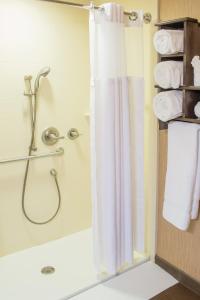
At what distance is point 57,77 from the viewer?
2.62 meters

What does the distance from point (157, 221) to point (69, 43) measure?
63.3 inches

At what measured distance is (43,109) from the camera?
260 centimetres

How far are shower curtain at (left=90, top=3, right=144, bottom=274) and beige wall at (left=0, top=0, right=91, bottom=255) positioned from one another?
701mm

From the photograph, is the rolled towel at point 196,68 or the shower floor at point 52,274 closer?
the rolled towel at point 196,68

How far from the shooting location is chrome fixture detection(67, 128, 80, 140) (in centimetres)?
278

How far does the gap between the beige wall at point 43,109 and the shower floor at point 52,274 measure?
0.40 ft

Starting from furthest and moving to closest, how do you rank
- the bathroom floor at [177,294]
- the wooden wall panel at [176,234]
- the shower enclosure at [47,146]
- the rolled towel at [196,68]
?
the shower enclosure at [47,146] < the bathroom floor at [177,294] < the wooden wall panel at [176,234] < the rolled towel at [196,68]

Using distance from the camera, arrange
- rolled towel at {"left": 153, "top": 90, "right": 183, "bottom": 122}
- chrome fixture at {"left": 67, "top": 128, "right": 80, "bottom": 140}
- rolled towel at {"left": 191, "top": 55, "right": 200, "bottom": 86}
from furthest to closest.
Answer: chrome fixture at {"left": 67, "top": 128, "right": 80, "bottom": 140} → rolled towel at {"left": 153, "top": 90, "right": 183, "bottom": 122} → rolled towel at {"left": 191, "top": 55, "right": 200, "bottom": 86}

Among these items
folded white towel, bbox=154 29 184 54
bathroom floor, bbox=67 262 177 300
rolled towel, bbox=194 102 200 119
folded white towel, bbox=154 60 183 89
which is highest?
folded white towel, bbox=154 29 184 54

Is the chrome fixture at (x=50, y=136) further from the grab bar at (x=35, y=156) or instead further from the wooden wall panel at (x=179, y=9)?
the wooden wall panel at (x=179, y=9)

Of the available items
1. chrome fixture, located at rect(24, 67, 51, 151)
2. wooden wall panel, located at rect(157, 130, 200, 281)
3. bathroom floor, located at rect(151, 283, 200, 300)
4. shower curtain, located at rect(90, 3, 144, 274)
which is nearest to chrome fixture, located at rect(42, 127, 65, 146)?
chrome fixture, located at rect(24, 67, 51, 151)

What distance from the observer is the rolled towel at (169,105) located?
1880 mm

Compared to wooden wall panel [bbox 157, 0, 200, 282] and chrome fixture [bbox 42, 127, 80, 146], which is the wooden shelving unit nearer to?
wooden wall panel [bbox 157, 0, 200, 282]

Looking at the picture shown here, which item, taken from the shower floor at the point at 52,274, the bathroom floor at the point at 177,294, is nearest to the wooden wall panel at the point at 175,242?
the bathroom floor at the point at 177,294
